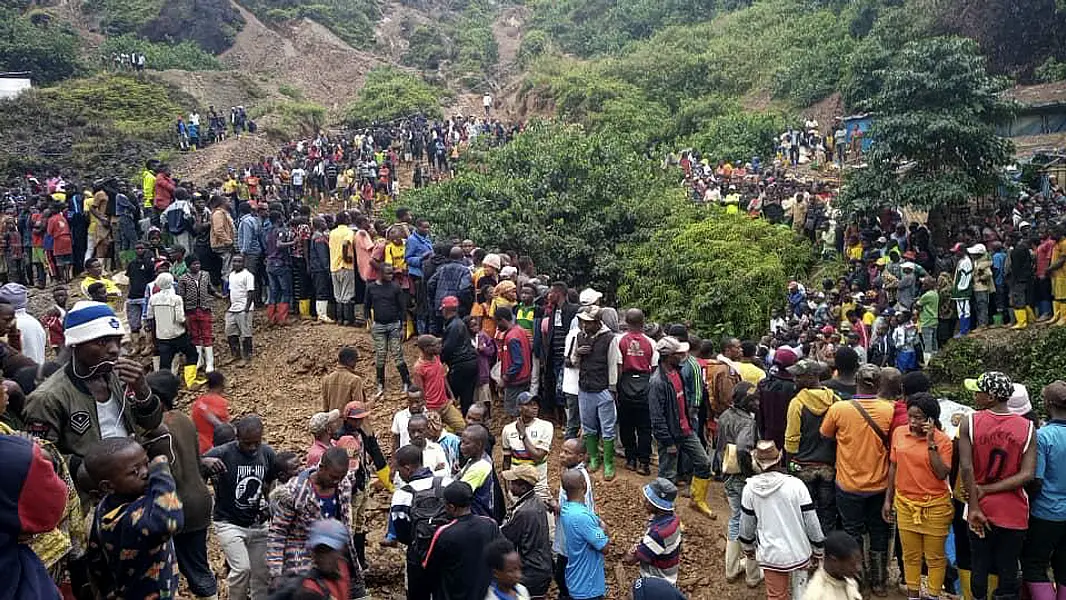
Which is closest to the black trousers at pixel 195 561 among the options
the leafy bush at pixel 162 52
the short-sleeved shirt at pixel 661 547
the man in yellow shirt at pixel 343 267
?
the short-sleeved shirt at pixel 661 547

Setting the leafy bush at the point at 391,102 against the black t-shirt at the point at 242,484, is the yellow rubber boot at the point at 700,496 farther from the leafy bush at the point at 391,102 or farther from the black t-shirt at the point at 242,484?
the leafy bush at the point at 391,102

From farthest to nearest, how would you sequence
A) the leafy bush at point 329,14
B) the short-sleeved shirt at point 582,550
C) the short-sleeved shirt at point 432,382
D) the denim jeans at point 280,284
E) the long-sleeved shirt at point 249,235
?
the leafy bush at point 329,14
the denim jeans at point 280,284
the long-sleeved shirt at point 249,235
the short-sleeved shirt at point 432,382
the short-sleeved shirt at point 582,550

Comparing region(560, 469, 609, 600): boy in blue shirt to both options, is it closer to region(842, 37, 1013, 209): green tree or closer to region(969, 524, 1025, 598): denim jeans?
region(969, 524, 1025, 598): denim jeans

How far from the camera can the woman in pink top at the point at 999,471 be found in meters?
5.21

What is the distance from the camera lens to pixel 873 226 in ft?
55.8

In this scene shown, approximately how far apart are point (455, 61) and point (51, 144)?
1120 inches

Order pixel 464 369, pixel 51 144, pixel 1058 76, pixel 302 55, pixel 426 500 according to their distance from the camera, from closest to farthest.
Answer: pixel 426 500 → pixel 464 369 → pixel 1058 76 → pixel 51 144 → pixel 302 55

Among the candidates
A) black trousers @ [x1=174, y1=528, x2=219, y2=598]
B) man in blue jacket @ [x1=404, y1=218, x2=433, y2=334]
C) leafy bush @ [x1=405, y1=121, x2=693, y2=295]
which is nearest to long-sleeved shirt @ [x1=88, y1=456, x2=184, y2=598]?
black trousers @ [x1=174, y1=528, x2=219, y2=598]

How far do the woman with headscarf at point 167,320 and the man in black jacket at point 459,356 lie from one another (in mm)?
3454

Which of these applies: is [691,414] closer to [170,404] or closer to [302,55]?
[170,404]

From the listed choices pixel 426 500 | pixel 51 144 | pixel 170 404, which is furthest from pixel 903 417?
pixel 51 144

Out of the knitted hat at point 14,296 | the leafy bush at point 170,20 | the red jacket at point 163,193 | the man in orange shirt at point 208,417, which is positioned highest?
the leafy bush at point 170,20

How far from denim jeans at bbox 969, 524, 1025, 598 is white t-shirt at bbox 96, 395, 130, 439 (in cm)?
534

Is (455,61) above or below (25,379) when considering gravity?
above
